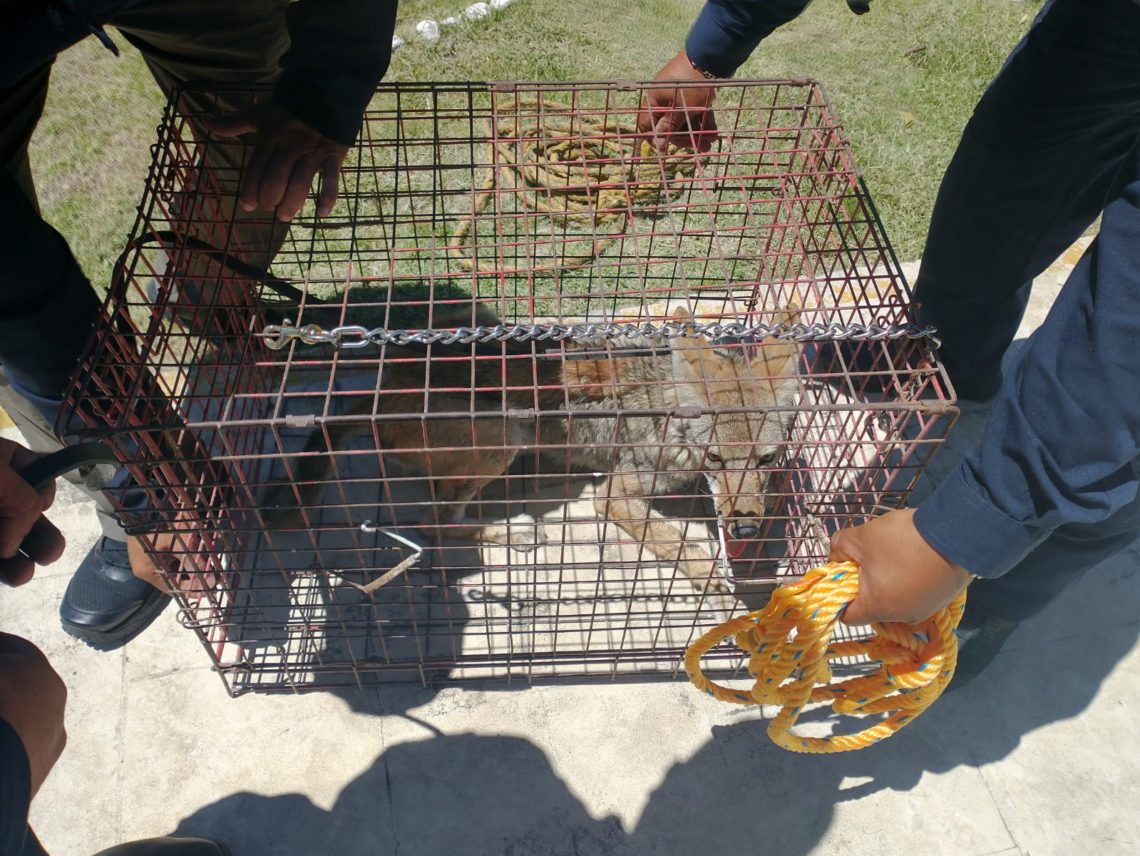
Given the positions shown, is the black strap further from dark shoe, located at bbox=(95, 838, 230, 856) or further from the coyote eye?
the coyote eye

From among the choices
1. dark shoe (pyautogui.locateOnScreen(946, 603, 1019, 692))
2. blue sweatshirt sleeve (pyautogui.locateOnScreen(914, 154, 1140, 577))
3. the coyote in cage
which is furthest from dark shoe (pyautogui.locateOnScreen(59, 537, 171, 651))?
dark shoe (pyautogui.locateOnScreen(946, 603, 1019, 692))

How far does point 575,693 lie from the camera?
2811 mm

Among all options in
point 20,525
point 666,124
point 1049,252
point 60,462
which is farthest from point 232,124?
point 1049,252

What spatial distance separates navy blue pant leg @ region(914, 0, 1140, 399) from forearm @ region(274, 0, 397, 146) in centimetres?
207

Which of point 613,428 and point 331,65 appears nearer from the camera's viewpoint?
point 331,65

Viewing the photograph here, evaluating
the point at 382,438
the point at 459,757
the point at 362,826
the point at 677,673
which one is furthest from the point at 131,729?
the point at 677,673

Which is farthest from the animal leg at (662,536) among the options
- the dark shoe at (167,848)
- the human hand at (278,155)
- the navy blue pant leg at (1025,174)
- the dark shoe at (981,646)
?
the dark shoe at (167,848)

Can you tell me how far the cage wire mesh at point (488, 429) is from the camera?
2250 mm

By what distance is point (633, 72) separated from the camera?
6.13 m

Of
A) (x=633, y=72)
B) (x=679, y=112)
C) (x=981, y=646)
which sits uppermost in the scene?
(x=679, y=112)

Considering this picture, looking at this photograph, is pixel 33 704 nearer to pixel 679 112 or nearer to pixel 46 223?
pixel 46 223

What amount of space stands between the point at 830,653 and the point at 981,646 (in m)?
0.94

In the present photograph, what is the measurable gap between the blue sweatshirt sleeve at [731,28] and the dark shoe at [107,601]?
307 centimetres

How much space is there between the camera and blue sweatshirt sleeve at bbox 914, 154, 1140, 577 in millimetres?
1650
